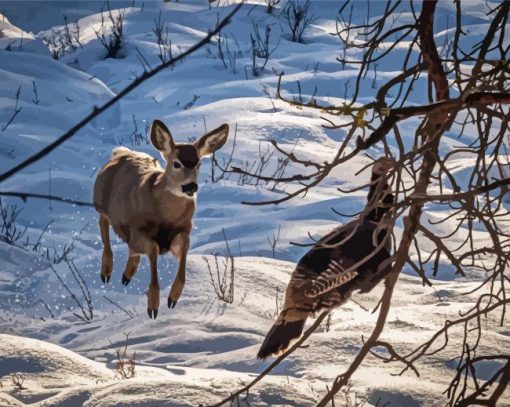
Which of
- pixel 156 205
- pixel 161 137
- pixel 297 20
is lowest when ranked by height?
pixel 297 20

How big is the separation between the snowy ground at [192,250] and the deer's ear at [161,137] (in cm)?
95

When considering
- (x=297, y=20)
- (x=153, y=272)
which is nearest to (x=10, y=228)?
(x=153, y=272)

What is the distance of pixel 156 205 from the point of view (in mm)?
3963

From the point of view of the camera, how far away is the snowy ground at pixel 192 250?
17.2ft

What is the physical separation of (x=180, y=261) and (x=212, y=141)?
0.60m

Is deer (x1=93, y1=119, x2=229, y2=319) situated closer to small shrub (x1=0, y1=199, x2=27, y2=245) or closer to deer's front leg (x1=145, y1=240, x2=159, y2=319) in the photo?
deer's front leg (x1=145, y1=240, x2=159, y2=319)

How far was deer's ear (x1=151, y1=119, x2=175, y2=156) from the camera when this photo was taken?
11.1 feet

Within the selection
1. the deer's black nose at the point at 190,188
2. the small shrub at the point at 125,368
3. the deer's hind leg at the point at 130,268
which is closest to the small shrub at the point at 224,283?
the small shrub at the point at 125,368

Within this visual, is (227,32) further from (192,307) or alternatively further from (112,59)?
(192,307)

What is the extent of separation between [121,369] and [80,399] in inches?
16.0

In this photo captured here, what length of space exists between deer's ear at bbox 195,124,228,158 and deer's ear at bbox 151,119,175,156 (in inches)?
3.9

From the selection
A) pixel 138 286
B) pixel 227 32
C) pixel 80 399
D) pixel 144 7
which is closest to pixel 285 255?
pixel 138 286

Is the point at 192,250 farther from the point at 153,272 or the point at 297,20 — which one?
the point at 297,20

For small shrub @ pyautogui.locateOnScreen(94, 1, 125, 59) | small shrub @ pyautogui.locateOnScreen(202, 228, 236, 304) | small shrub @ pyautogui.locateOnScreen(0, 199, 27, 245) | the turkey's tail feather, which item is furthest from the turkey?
small shrub @ pyautogui.locateOnScreen(94, 1, 125, 59)
